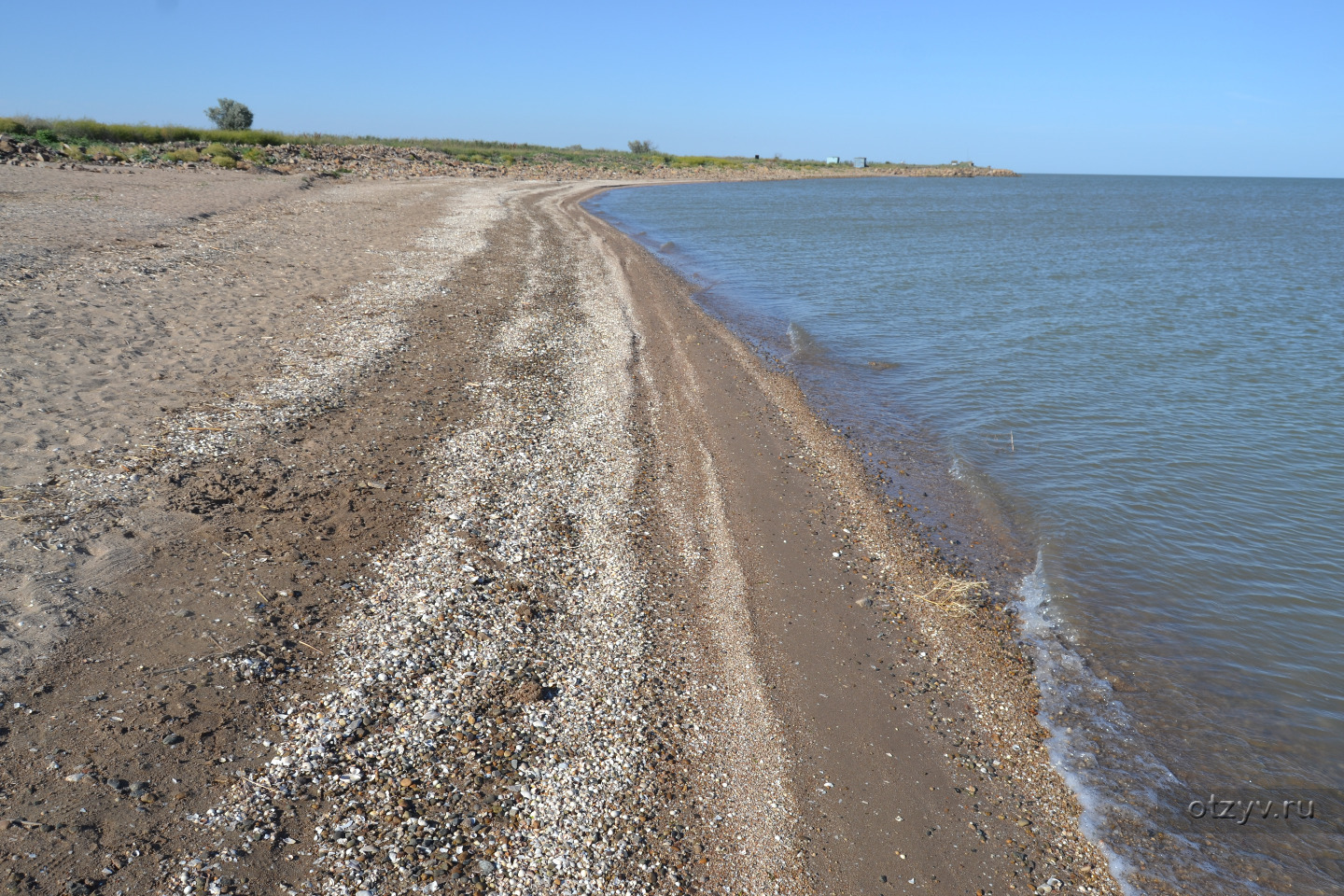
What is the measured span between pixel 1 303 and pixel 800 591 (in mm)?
14736

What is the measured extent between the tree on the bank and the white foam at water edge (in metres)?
85.8

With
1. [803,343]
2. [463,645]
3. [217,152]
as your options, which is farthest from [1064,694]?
[217,152]

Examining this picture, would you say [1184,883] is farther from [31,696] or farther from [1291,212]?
[1291,212]

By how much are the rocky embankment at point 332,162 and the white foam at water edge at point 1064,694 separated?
43473mm

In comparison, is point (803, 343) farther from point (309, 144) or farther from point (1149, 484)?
point (309, 144)

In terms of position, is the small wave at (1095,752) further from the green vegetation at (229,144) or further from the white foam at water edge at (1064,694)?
the green vegetation at (229,144)

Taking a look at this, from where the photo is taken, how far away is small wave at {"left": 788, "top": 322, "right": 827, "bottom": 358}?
57.7 ft

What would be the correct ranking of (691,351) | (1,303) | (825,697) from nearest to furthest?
(825,697) < (1,303) < (691,351)

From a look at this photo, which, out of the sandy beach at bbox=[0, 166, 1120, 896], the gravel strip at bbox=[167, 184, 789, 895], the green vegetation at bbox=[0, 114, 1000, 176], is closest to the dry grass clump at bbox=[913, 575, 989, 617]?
the sandy beach at bbox=[0, 166, 1120, 896]

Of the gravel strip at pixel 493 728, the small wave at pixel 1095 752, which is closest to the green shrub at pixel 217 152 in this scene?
the gravel strip at pixel 493 728

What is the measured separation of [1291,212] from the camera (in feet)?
234

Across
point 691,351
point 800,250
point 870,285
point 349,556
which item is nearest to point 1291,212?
point 800,250

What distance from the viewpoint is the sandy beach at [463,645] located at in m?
4.69

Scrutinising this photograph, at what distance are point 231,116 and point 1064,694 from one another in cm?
8847
